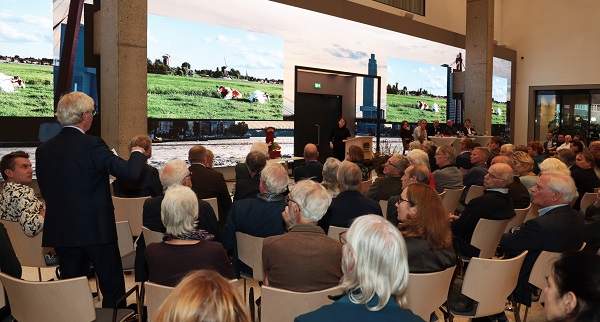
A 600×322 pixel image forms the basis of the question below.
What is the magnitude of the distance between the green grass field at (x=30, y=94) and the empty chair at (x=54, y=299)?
6.39m

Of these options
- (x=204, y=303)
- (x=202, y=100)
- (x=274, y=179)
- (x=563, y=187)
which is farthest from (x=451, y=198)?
(x=202, y=100)

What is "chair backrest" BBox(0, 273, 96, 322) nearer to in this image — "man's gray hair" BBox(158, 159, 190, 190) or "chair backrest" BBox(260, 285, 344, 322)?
"chair backrest" BBox(260, 285, 344, 322)

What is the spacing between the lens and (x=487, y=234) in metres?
4.78

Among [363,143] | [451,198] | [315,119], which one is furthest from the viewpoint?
[315,119]

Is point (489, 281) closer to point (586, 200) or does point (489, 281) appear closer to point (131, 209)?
point (131, 209)

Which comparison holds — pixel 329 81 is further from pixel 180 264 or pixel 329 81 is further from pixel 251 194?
pixel 180 264

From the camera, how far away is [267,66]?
12.6m

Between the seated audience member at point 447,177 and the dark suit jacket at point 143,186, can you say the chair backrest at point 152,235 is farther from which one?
the seated audience member at point 447,177

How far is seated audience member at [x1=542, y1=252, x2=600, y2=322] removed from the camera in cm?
177

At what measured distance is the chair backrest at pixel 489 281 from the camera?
3.39m

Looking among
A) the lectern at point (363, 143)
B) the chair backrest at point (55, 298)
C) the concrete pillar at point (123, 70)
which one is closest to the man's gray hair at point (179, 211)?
the chair backrest at point (55, 298)

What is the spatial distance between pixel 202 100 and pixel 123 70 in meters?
2.65

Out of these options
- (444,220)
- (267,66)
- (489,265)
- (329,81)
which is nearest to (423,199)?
(444,220)

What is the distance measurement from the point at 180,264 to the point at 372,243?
53.6 inches
